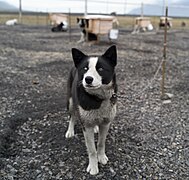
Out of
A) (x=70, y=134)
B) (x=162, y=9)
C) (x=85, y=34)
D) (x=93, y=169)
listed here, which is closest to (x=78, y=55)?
(x=93, y=169)

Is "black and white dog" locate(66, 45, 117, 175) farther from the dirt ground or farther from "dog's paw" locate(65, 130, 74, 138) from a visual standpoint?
"dog's paw" locate(65, 130, 74, 138)

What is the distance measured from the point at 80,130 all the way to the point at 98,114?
3.99 feet

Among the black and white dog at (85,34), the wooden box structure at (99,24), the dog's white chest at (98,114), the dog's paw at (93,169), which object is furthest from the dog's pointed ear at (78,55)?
the black and white dog at (85,34)

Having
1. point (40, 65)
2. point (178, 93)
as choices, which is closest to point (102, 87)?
point (178, 93)

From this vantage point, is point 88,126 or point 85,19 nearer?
point 88,126

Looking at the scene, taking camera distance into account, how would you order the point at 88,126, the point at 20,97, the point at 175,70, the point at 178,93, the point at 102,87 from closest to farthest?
the point at 102,87 → the point at 88,126 → the point at 20,97 → the point at 178,93 → the point at 175,70

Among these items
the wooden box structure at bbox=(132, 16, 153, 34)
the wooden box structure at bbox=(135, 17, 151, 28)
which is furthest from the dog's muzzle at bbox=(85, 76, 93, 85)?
the wooden box structure at bbox=(135, 17, 151, 28)

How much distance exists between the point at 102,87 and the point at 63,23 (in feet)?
54.2

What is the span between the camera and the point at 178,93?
6113 mm

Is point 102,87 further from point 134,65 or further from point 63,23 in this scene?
point 63,23

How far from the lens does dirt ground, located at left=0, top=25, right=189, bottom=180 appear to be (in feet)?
10.9

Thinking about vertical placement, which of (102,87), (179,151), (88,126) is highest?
(102,87)

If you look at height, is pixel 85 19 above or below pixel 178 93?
above

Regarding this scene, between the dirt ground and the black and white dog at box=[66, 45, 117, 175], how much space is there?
0.42 m
